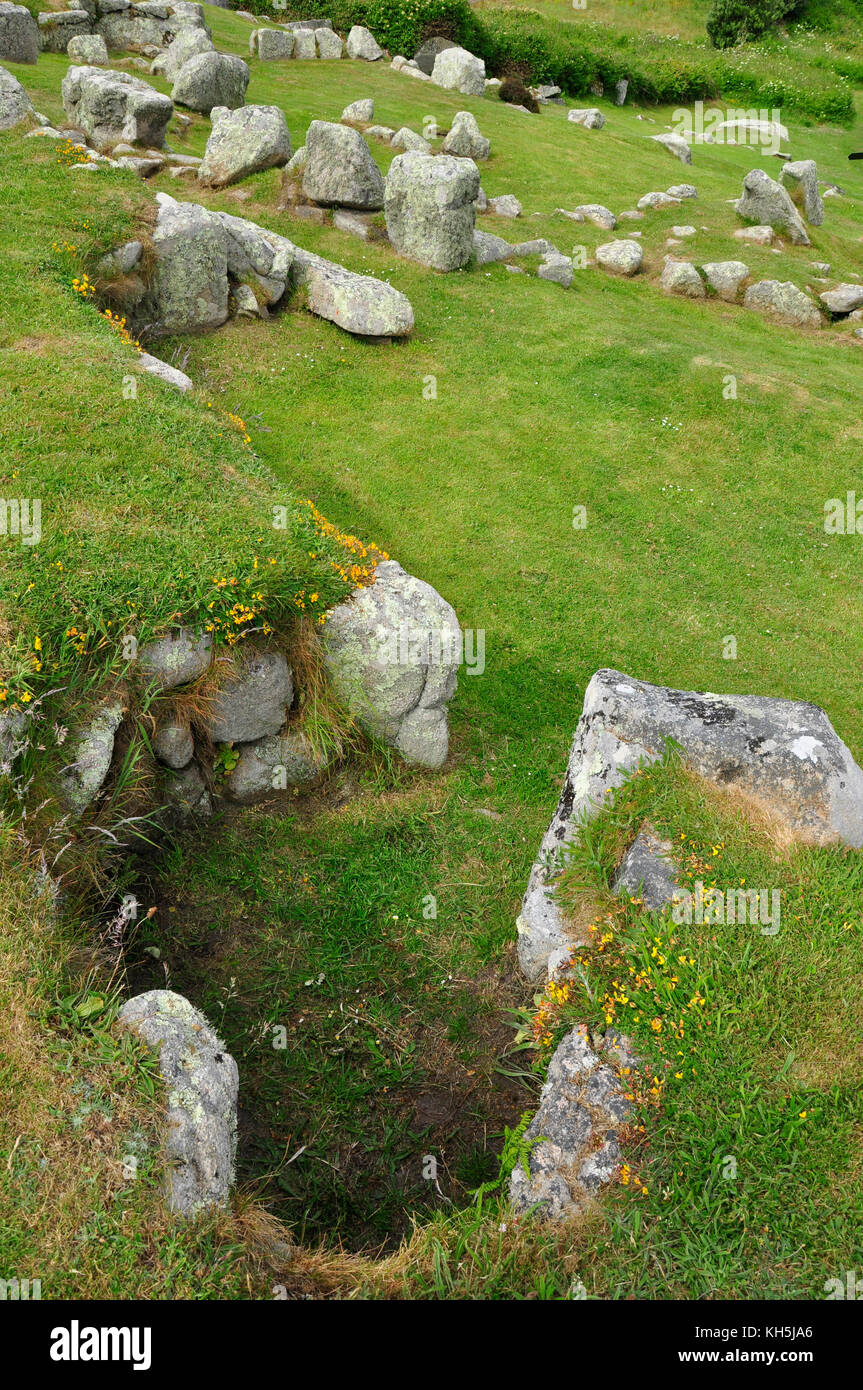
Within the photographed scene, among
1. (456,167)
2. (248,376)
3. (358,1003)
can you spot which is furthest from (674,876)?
(456,167)

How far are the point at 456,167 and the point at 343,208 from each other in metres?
2.87

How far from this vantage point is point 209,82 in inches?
997

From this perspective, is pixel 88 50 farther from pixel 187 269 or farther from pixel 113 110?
pixel 187 269

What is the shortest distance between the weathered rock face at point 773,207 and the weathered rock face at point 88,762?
86.2 feet

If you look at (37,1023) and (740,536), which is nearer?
(37,1023)

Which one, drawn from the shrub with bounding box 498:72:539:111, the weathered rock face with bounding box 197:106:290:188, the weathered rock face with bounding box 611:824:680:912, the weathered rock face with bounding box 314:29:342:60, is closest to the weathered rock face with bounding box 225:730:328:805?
the weathered rock face with bounding box 611:824:680:912

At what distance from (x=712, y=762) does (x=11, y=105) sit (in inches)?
794

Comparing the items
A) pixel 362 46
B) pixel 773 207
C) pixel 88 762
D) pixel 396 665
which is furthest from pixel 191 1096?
pixel 362 46

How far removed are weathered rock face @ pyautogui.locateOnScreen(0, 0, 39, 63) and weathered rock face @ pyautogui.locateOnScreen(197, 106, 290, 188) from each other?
322 inches

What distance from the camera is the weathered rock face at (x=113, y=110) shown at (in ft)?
72.0

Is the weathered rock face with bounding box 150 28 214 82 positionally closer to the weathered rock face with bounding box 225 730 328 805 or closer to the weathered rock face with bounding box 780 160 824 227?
the weathered rock face with bounding box 780 160 824 227

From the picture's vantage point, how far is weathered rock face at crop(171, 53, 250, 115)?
82.1 feet

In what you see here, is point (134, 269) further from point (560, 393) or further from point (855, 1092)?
point (855, 1092)

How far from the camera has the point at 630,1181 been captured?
5469 millimetres
